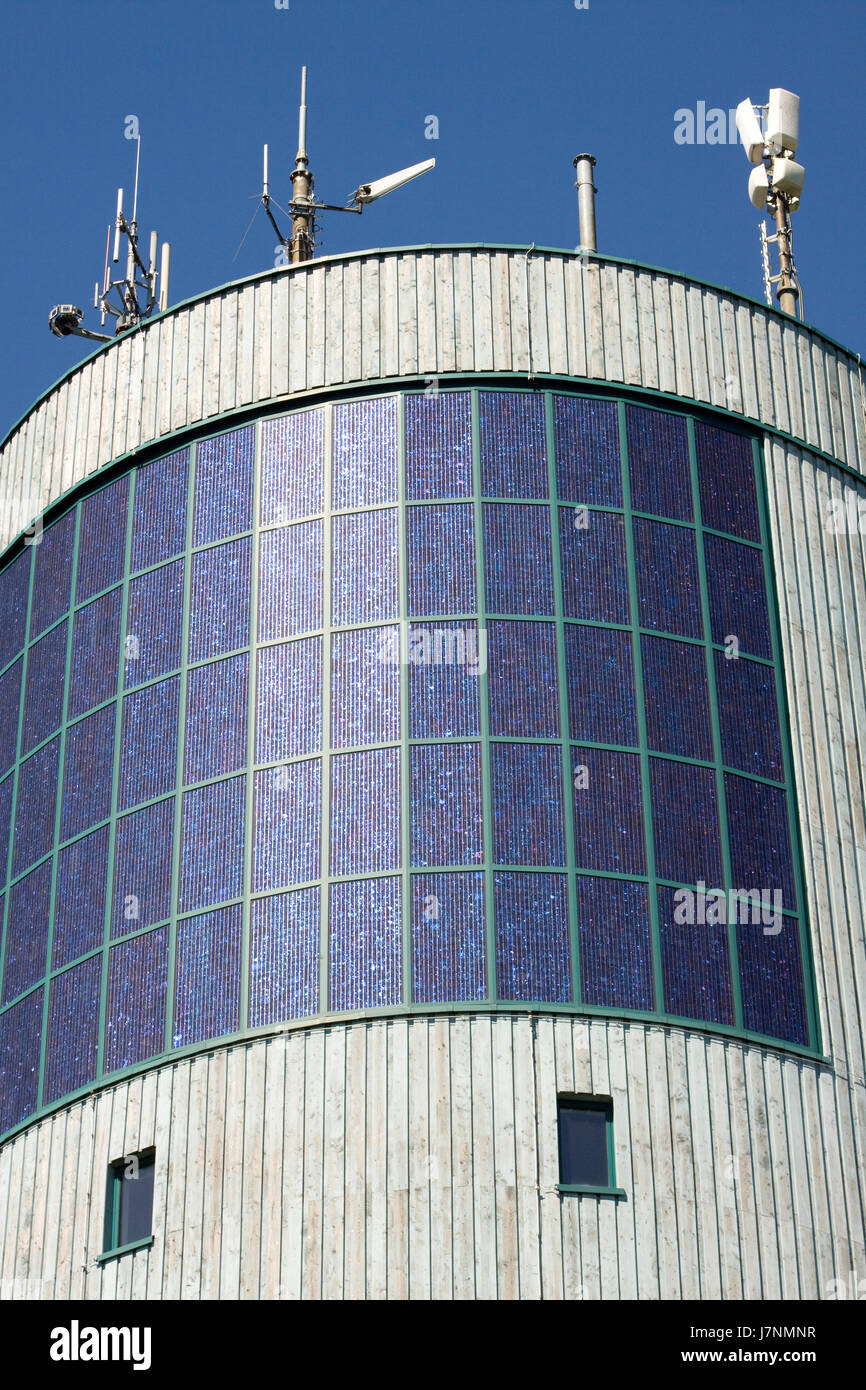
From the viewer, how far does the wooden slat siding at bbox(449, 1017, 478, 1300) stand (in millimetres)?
26625

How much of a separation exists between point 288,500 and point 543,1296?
37.4ft

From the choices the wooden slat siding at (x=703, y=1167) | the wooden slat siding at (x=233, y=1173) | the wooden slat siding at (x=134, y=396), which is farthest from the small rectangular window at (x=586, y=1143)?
the wooden slat siding at (x=134, y=396)

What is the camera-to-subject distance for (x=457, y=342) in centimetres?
3250

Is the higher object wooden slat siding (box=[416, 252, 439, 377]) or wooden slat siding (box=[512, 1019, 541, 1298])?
wooden slat siding (box=[416, 252, 439, 377])

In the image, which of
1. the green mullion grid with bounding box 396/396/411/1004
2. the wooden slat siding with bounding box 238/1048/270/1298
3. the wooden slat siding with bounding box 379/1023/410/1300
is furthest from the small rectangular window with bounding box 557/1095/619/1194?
the wooden slat siding with bounding box 238/1048/270/1298

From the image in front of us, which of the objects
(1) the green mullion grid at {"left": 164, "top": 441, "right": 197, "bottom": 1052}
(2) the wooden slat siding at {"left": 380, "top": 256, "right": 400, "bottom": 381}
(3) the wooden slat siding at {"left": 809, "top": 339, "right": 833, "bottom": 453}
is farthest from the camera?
(3) the wooden slat siding at {"left": 809, "top": 339, "right": 833, "bottom": 453}

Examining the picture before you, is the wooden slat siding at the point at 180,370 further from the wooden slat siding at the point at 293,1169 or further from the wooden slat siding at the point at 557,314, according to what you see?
the wooden slat siding at the point at 293,1169

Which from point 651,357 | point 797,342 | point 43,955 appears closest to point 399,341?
point 651,357

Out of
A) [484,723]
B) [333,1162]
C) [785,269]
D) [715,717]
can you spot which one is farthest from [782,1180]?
[785,269]

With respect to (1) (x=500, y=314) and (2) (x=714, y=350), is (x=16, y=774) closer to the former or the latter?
(1) (x=500, y=314)

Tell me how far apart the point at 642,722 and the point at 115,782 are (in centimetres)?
709

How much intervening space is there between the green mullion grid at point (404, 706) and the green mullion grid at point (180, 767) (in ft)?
10.0

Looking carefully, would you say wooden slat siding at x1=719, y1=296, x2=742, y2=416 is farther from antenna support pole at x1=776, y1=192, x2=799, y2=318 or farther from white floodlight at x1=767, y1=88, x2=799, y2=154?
white floodlight at x1=767, y1=88, x2=799, y2=154

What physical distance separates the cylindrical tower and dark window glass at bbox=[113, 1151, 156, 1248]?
3.0 inches
